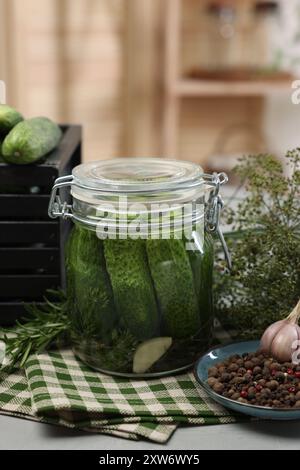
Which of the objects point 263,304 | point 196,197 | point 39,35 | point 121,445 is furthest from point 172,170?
point 39,35

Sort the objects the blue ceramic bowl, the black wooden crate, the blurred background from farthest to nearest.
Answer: the blurred background
the black wooden crate
the blue ceramic bowl

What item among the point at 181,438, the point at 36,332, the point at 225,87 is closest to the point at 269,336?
the point at 181,438

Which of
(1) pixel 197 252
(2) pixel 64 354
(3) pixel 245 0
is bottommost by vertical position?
(2) pixel 64 354

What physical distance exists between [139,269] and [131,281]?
0.05 feet

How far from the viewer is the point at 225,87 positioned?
2691mm

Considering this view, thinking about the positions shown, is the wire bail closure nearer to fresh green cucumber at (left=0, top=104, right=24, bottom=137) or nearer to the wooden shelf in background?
fresh green cucumber at (left=0, top=104, right=24, bottom=137)

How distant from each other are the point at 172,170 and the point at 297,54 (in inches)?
95.0

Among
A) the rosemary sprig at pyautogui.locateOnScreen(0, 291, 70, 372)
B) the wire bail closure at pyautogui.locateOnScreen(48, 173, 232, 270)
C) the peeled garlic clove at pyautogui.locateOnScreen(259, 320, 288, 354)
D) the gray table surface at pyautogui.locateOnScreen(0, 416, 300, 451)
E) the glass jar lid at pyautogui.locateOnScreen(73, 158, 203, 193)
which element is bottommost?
the gray table surface at pyautogui.locateOnScreen(0, 416, 300, 451)

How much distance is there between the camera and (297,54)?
3045mm

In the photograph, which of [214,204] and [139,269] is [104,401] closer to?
[139,269]

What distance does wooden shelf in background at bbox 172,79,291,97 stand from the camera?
2.69 metres

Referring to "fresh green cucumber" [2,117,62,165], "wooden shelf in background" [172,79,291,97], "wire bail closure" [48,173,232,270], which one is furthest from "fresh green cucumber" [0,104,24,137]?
"wooden shelf in background" [172,79,291,97]
